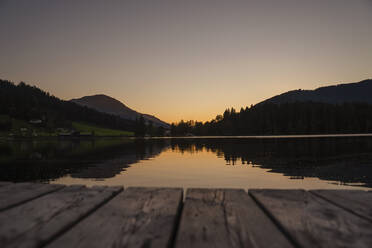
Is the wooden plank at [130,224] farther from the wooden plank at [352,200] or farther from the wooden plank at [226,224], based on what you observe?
the wooden plank at [352,200]

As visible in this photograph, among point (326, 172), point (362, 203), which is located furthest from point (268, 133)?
point (362, 203)

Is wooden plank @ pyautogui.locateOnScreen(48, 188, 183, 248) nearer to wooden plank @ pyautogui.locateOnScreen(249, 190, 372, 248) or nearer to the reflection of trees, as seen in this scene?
Result: wooden plank @ pyautogui.locateOnScreen(249, 190, 372, 248)

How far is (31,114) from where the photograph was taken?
19525 cm

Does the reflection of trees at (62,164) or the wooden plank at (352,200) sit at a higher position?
the wooden plank at (352,200)

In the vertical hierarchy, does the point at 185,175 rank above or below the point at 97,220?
below

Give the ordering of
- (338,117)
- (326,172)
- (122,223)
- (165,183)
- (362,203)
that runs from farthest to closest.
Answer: (338,117), (326,172), (165,183), (362,203), (122,223)

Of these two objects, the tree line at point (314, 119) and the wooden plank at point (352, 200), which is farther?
the tree line at point (314, 119)

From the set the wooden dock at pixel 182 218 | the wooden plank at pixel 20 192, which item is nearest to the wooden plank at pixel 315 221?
the wooden dock at pixel 182 218

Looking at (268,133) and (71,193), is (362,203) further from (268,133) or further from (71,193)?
(268,133)

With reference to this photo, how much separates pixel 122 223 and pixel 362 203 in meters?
3.02

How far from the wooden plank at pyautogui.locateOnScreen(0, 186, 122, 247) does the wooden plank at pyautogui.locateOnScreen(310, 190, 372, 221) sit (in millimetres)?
3070

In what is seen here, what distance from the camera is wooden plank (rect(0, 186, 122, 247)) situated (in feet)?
6.67

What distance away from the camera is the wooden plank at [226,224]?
1967 mm

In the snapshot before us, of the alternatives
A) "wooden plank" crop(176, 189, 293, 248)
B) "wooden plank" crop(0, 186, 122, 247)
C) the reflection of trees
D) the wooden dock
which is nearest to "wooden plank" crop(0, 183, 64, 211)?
the wooden dock
